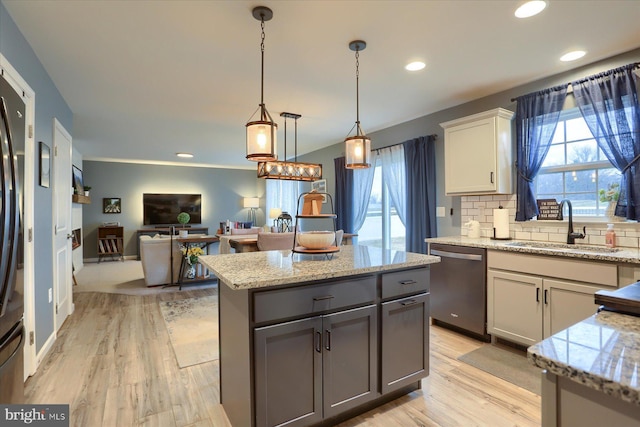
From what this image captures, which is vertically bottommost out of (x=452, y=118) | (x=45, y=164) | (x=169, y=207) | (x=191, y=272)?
(x=191, y=272)

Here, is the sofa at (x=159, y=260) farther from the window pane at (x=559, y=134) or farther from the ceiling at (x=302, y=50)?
the window pane at (x=559, y=134)

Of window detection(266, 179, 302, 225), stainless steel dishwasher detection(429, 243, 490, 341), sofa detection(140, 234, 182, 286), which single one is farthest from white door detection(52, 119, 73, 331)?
window detection(266, 179, 302, 225)

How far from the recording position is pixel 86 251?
7.94 metres

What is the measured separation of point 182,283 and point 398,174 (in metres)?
3.83

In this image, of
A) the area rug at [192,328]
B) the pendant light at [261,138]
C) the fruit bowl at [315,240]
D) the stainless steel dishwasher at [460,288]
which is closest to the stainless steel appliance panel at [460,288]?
the stainless steel dishwasher at [460,288]

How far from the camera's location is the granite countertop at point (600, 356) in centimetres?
59

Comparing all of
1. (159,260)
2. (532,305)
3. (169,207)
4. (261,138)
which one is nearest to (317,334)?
(261,138)

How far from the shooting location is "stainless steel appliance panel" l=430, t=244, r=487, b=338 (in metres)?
2.99

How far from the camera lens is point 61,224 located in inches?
137

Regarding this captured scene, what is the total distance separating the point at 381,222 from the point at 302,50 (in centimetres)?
313

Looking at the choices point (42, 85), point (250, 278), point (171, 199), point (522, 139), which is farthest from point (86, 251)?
point (522, 139)

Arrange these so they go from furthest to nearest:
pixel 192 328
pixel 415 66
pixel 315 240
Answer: pixel 192 328 < pixel 415 66 < pixel 315 240

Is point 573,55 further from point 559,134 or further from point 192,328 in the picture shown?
point 192,328

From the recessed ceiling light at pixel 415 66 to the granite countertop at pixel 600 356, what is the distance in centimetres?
248
